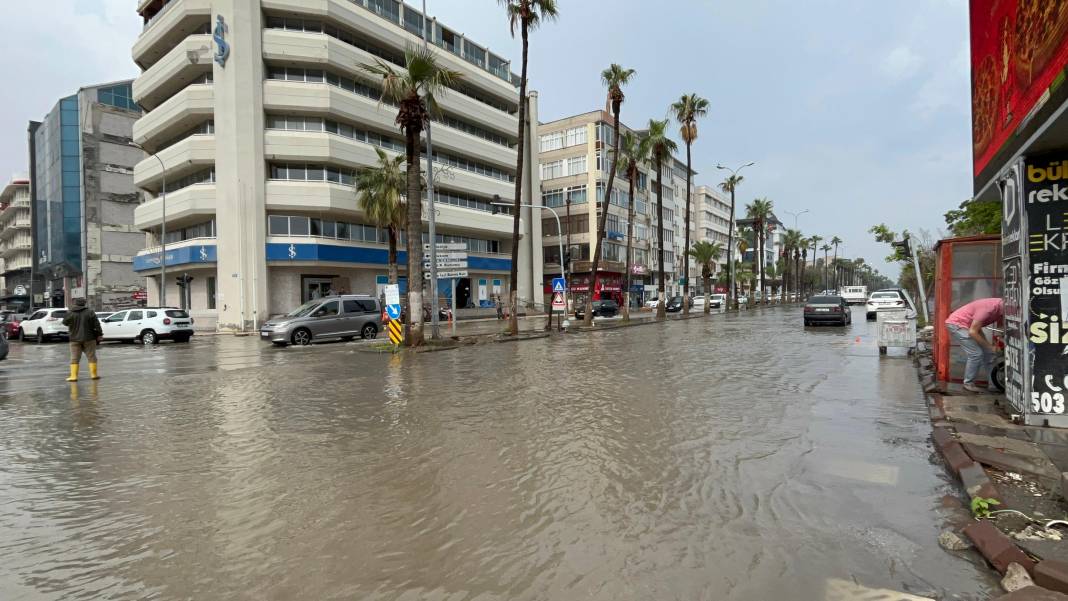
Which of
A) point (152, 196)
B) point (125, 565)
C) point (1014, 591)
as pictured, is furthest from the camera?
point (152, 196)

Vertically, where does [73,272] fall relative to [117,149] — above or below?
below

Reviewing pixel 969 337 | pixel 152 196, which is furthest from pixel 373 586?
pixel 152 196

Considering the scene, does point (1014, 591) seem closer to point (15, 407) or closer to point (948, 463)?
point (948, 463)

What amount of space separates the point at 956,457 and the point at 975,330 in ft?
13.1

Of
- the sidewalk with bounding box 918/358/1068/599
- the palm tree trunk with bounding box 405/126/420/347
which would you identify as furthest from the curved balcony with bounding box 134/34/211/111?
the sidewalk with bounding box 918/358/1068/599

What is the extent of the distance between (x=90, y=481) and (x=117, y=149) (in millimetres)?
72979

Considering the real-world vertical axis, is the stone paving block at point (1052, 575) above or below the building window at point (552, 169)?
below

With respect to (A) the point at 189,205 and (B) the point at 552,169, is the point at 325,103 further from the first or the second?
(B) the point at 552,169

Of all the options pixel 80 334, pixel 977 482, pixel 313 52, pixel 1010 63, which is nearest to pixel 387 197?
pixel 313 52

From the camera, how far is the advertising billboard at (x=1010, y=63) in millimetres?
5242

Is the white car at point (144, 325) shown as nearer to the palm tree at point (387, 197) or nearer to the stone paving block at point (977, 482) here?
the palm tree at point (387, 197)

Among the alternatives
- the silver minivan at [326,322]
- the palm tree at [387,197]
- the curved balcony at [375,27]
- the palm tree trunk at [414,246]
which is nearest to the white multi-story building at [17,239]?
the curved balcony at [375,27]

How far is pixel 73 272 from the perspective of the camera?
6134cm

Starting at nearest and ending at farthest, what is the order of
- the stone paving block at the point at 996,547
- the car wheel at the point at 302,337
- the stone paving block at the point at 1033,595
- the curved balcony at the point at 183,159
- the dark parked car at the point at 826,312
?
the stone paving block at the point at 1033,595 < the stone paving block at the point at 996,547 < the car wheel at the point at 302,337 < the dark parked car at the point at 826,312 < the curved balcony at the point at 183,159
